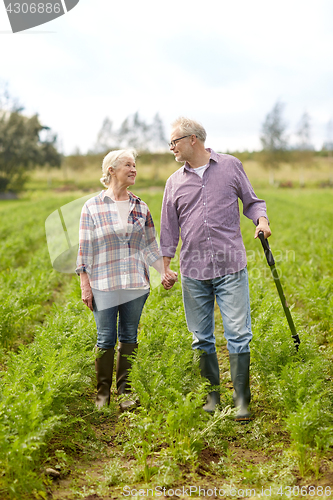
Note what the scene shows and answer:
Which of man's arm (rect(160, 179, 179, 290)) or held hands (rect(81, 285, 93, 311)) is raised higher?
man's arm (rect(160, 179, 179, 290))

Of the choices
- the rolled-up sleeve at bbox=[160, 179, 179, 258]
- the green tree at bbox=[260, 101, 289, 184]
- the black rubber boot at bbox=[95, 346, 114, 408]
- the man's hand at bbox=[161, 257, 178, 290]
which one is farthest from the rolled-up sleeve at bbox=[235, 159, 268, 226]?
the green tree at bbox=[260, 101, 289, 184]

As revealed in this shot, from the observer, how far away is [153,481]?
2785 mm

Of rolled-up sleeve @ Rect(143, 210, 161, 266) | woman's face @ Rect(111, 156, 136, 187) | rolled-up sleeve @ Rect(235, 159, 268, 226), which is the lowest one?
rolled-up sleeve @ Rect(143, 210, 161, 266)

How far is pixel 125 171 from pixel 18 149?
Answer: 147 feet

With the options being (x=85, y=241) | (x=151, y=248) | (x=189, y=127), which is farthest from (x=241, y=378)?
(x=189, y=127)

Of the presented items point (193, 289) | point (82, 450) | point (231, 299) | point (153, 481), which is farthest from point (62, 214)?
point (153, 481)

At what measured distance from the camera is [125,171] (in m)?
3.65

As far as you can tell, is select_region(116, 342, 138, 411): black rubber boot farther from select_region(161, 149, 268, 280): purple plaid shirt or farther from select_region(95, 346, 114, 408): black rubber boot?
select_region(161, 149, 268, 280): purple plaid shirt

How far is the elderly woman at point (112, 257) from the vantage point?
3.70 meters

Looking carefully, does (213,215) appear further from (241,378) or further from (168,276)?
(241,378)

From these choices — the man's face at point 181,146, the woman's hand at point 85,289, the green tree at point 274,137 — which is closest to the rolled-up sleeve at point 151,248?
the woman's hand at point 85,289

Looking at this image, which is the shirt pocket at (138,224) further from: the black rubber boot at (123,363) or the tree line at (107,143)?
the tree line at (107,143)

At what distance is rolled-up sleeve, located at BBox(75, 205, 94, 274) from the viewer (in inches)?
145

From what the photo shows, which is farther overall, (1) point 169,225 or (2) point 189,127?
(1) point 169,225
